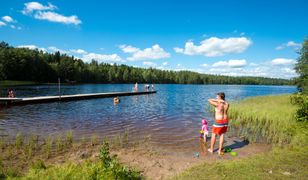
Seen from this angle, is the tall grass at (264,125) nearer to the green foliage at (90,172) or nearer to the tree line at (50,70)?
the green foliage at (90,172)

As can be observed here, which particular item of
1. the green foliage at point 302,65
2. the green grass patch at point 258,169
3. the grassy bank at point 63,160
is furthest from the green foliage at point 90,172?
the green foliage at point 302,65

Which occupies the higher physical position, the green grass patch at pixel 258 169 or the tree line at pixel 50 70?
the tree line at pixel 50 70

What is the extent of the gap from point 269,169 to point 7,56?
8966 centimetres

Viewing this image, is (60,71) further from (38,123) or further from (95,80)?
(38,123)

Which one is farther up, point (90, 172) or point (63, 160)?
point (90, 172)

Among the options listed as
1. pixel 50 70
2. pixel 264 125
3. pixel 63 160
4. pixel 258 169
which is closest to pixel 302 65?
pixel 264 125

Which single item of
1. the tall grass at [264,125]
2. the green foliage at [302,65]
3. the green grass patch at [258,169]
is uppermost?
the green foliage at [302,65]

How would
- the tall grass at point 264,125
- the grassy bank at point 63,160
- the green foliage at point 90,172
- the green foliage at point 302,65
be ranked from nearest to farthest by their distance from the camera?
the green foliage at point 90,172
the grassy bank at point 63,160
the tall grass at point 264,125
the green foliage at point 302,65

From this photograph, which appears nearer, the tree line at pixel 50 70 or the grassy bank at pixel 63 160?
the grassy bank at pixel 63 160

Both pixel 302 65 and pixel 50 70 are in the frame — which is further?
pixel 50 70

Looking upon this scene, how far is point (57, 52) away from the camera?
113562 mm

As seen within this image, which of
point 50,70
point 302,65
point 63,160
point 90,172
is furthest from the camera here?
point 50,70

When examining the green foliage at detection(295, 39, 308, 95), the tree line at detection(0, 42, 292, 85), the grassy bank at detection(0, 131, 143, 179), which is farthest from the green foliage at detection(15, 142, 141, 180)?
the tree line at detection(0, 42, 292, 85)

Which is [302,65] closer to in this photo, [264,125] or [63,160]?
[264,125]
